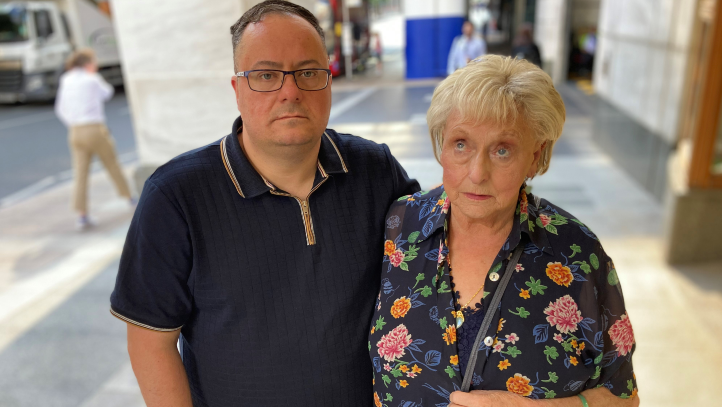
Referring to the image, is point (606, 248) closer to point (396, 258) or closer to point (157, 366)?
point (396, 258)

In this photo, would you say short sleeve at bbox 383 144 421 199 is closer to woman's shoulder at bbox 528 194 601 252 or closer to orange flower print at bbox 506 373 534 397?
woman's shoulder at bbox 528 194 601 252

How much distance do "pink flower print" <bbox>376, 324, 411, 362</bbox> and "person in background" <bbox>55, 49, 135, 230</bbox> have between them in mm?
5694

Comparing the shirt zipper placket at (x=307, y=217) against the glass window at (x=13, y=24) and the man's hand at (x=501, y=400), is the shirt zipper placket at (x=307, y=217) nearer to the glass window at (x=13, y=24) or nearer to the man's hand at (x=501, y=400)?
the man's hand at (x=501, y=400)

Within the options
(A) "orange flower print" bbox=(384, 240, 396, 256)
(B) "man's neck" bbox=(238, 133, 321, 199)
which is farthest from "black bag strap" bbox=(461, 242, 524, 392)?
(B) "man's neck" bbox=(238, 133, 321, 199)

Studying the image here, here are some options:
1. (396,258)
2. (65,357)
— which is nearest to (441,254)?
(396,258)

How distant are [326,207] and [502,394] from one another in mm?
703

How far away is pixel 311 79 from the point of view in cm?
150

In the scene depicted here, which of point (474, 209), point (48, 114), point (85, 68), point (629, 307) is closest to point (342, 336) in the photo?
point (474, 209)

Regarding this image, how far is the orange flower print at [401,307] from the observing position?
1.48 m

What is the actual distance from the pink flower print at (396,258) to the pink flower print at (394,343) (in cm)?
18

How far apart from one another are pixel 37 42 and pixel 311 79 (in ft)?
53.3

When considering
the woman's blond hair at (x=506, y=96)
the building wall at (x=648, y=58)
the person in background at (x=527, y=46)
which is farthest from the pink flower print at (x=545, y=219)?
the person in background at (x=527, y=46)

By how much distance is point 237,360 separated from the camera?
156 cm

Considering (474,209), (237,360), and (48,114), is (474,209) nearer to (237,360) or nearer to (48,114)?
(237,360)
